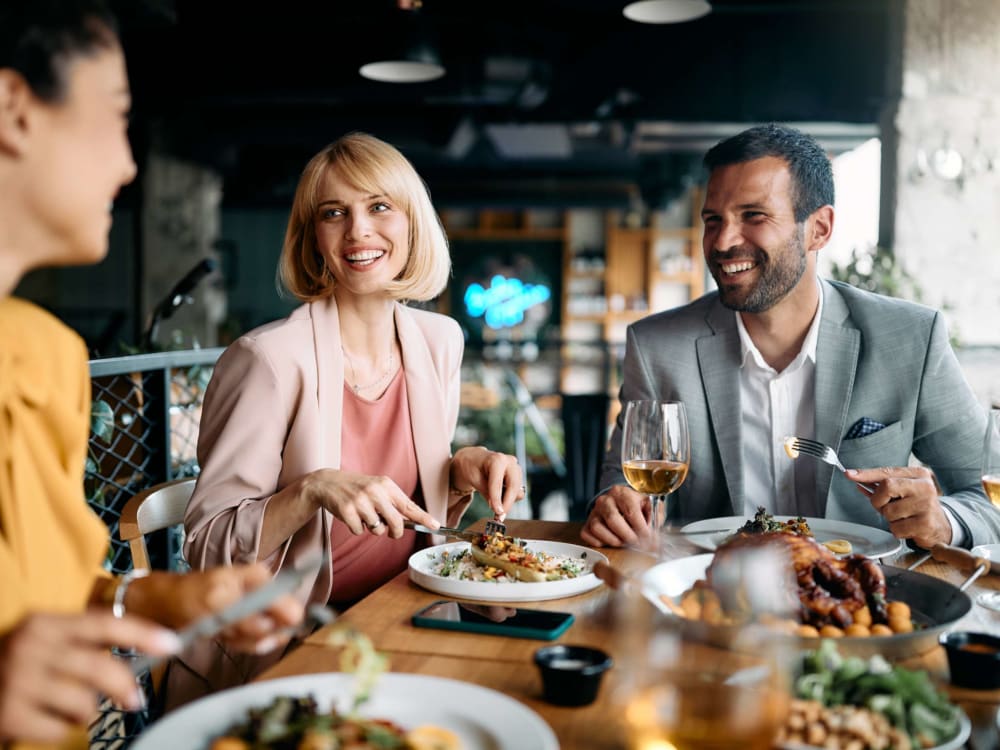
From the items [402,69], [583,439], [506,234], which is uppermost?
[402,69]

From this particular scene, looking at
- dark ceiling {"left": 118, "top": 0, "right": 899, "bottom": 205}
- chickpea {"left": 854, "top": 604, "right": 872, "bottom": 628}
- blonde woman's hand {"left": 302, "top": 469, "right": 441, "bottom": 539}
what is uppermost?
dark ceiling {"left": 118, "top": 0, "right": 899, "bottom": 205}

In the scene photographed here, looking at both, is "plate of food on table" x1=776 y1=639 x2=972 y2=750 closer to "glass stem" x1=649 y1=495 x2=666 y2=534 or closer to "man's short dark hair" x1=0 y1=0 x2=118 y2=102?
"glass stem" x1=649 y1=495 x2=666 y2=534

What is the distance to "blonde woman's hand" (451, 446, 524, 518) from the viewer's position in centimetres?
174

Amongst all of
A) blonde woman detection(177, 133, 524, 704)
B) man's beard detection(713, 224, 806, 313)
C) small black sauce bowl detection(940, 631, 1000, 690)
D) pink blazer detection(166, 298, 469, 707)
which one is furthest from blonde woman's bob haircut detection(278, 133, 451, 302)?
small black sauce bowl detection(940, 631, 1000, 690)

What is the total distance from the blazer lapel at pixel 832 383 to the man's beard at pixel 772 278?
0.43ft

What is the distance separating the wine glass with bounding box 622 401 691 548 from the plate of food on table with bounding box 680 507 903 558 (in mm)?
130

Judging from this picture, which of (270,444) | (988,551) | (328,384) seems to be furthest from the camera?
(328,384)

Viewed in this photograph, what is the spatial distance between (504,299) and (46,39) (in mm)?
13273

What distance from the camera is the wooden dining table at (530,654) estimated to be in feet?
2.91

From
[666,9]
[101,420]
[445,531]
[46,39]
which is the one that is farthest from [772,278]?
[666,9]

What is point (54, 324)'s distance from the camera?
38.8 inches

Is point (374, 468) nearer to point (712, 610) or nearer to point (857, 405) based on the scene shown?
point (857, 405)

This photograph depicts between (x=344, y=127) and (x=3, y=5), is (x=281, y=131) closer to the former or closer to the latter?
(x=344, y=127)

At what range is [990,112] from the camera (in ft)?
15.6
